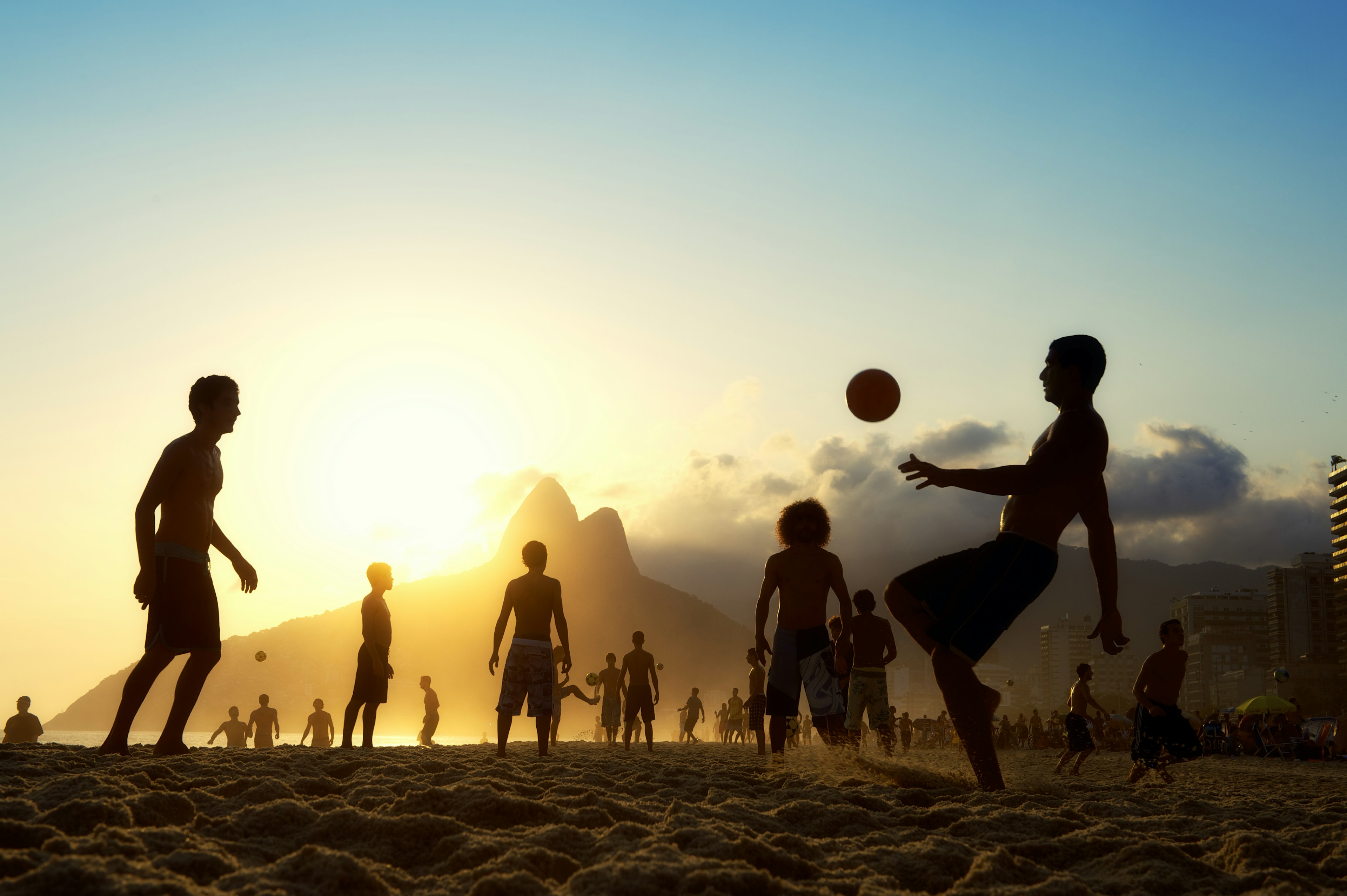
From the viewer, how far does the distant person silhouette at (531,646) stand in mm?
8258

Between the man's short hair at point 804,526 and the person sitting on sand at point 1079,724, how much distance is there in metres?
4.89

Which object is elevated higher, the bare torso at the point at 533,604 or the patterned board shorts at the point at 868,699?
the bare torso at the point at 533,604

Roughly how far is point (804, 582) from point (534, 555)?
9.15ft

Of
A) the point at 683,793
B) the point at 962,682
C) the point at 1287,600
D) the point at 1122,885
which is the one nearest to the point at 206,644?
the point at 683,793

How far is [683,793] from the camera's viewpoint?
177 inches

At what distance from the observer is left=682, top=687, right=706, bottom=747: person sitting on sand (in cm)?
2431

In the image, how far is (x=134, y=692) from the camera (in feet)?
19.1

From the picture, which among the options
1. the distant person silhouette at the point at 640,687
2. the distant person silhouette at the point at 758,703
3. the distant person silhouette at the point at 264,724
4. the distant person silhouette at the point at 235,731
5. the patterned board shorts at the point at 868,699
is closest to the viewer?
the distant person silhouette at the point at 758,703

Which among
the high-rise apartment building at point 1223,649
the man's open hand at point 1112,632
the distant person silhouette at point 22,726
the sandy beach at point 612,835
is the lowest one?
the high-rise apartment building at point 1223,649

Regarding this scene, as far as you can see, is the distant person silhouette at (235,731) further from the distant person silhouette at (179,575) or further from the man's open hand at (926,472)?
the man's open hand at (926,472)

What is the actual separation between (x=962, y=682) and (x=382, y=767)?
3262 mm

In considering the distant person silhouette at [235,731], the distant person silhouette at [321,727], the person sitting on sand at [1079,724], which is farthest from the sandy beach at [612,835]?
the distant person silhouette at [235,731]

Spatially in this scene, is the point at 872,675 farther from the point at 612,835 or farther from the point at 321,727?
the point at 321,727

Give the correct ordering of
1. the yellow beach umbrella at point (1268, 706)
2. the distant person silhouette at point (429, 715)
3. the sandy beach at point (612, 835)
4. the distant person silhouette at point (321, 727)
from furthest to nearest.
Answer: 1. the yellow beach umbrella at point (1268, 706)
2. the distant person silhouette at point (429, 715)
3. the distant person silhouette at point (321, 727)
4. the sandy beach at point (612, 835)
